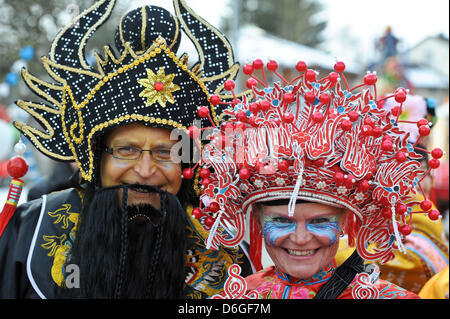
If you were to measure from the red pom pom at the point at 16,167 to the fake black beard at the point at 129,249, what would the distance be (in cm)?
49

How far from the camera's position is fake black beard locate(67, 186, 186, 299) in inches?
94.9

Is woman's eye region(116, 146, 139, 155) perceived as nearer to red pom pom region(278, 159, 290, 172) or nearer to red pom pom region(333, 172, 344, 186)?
red pom pom region(278, 159, 290, 172)

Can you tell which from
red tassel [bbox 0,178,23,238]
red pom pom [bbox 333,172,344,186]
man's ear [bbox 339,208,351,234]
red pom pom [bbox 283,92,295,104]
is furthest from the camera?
red tassel [bbox 0,178,23,238]

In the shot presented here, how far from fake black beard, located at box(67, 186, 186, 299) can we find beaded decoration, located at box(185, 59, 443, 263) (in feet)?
1.01

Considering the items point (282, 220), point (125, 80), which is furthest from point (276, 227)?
point (125, 80)

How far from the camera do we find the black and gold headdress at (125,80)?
262 cm

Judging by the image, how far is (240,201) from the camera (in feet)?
7.94

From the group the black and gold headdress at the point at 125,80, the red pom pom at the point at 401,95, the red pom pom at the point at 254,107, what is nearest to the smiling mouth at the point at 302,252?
the red pom pom at the point at 254,107

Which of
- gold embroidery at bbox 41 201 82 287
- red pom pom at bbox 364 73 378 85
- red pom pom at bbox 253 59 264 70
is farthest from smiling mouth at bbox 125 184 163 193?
red pom pom at bbox 364 73 378 85

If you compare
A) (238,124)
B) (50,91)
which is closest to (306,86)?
(238,124)

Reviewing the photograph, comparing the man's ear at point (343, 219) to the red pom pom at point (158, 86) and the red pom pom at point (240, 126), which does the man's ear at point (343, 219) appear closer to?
the red pom pom at point (240, 126)
